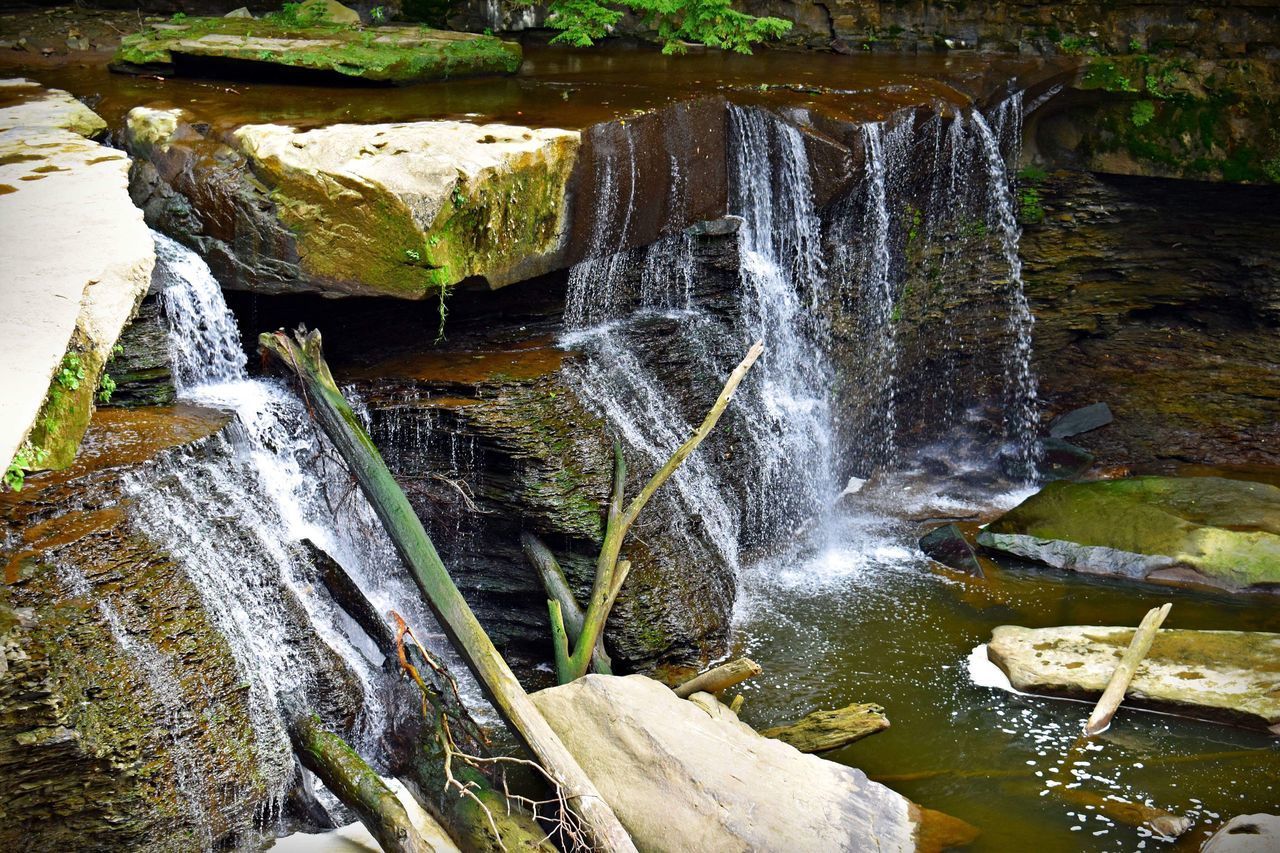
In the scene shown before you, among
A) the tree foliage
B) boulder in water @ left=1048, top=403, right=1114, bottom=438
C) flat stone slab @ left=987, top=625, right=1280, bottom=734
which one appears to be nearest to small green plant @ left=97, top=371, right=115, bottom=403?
flat stone slab @ left=987, top=625, right=1280, bottom=734

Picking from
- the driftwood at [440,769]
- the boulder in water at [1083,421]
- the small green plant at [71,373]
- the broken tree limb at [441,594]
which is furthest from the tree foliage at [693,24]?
the small green plant at [71,373]

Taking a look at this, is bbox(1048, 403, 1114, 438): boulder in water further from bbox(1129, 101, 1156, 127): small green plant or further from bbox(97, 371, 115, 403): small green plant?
bbox(97, 371, 115, 403): small green plant

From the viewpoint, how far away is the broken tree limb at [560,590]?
6.36 meters

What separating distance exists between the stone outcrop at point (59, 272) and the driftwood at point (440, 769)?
144 centimetres

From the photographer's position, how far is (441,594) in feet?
18.1

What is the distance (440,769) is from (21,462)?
2.17 meters

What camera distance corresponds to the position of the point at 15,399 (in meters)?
4.23

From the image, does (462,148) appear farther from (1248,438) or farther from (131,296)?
(1248,438)

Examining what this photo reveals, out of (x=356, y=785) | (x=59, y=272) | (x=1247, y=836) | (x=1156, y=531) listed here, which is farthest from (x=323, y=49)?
(x=1247, y=836)

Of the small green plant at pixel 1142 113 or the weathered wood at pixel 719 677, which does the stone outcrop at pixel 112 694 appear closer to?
the weathered wood at pixel 719 677

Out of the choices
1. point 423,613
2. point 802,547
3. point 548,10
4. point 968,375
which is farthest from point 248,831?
point 548,10

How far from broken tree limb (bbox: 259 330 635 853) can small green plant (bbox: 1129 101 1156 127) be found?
6495mm

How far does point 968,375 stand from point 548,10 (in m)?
5.08

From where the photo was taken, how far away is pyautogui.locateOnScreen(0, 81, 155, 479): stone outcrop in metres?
4.37
